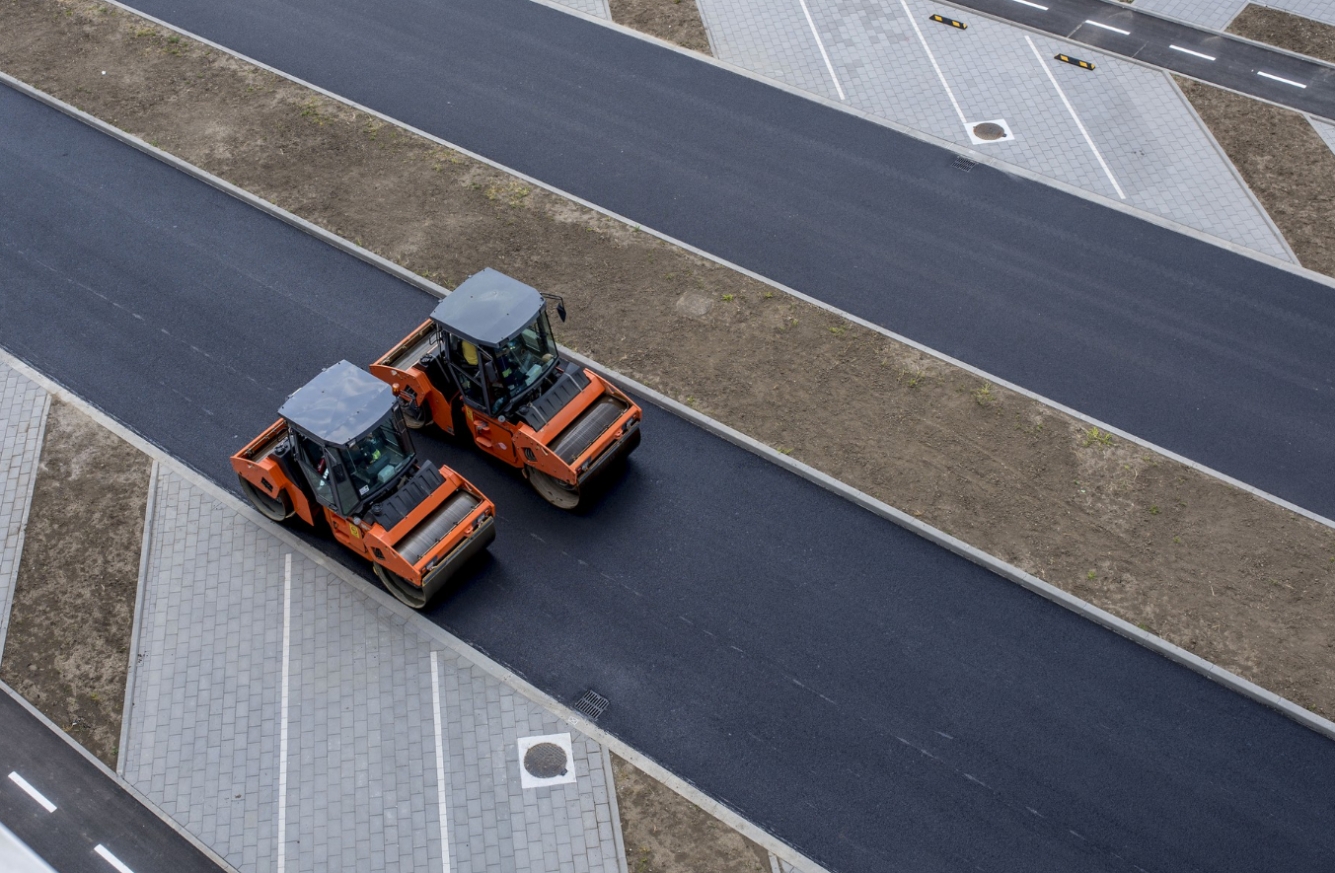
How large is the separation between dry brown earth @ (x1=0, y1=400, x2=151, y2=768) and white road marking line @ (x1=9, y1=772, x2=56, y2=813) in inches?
29.3

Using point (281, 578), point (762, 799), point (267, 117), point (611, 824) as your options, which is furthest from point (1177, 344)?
point (267, 117)

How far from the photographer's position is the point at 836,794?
1385cm

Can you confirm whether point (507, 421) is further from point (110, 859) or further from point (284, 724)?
point (110, 859)

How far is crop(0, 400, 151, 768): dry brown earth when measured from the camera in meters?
14.8

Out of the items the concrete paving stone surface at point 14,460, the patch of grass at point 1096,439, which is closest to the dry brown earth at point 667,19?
the patch of grass at point 1096,439

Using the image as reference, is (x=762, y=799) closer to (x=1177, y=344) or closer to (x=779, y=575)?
(x=779, y=575)

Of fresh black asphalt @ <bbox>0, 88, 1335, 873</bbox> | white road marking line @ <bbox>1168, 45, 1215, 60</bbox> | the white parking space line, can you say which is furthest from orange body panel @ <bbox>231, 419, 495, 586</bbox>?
white road marking line @ <bbox>1168, 45, 1215, 60</bbox>

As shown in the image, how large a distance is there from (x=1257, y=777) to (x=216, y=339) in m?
16.6

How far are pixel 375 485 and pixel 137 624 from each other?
390 cm

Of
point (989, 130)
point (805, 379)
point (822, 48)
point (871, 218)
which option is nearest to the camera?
point (805, 379)

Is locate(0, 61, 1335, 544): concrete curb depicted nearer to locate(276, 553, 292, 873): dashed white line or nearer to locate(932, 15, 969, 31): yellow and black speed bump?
locate(932, 15, 969, 31): yellow and black speed bump

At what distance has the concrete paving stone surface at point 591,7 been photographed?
25.5 m

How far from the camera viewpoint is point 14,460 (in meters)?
17.3

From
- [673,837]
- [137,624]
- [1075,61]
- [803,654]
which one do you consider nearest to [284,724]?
[137,624]
